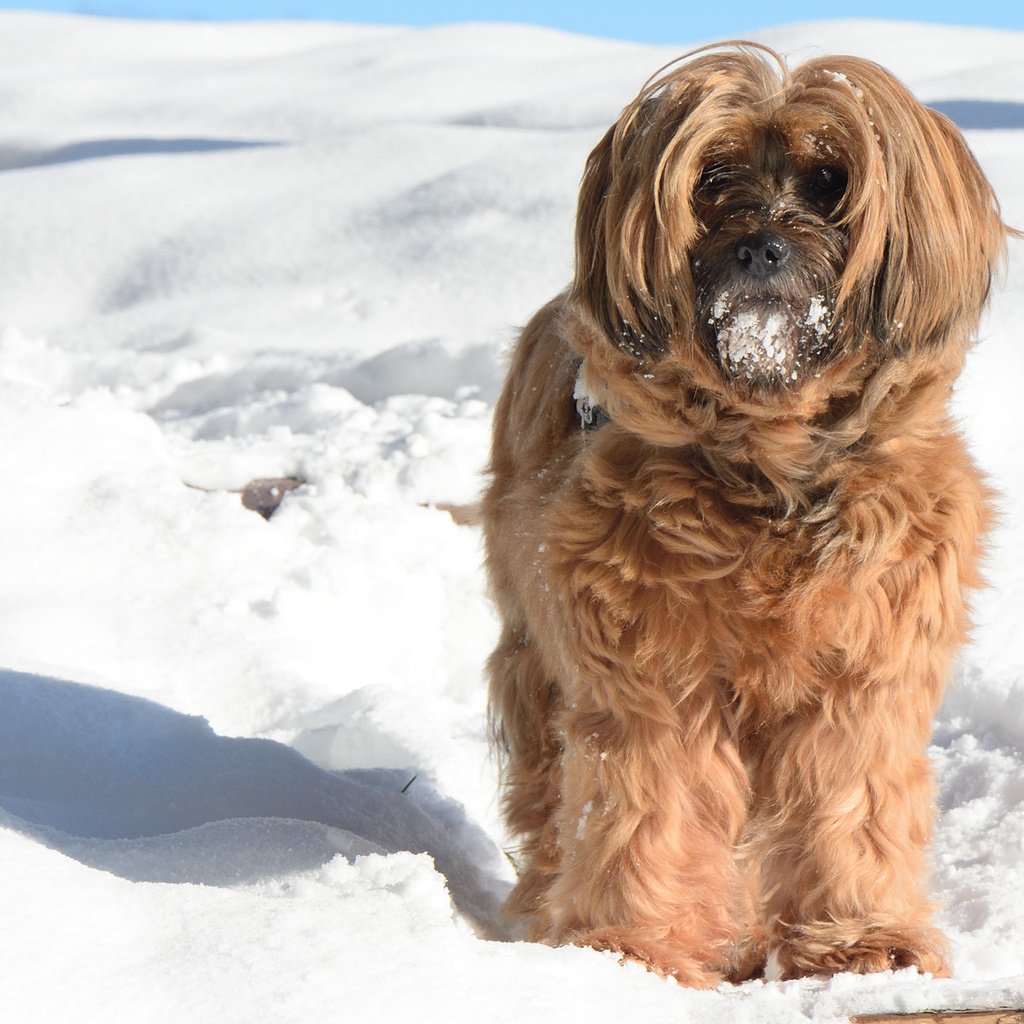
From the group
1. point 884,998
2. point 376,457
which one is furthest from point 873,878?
point 376,457

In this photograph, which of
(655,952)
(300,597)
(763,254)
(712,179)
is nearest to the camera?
(763,254)

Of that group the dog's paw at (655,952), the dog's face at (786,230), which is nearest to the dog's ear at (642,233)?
the dog's face at (786,230)

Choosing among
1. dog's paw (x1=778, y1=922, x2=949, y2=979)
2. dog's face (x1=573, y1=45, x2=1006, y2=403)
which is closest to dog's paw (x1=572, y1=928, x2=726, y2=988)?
dog's paw (x1=778, y1=922, x2=949, y2=979)

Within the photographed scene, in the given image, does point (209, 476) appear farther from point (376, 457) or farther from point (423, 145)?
point (423, 145)

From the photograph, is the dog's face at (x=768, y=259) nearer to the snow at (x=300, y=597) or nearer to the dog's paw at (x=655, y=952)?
the snow at (x=300, y=597)

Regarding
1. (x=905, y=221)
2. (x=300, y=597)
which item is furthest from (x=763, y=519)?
(x=300, y=597)

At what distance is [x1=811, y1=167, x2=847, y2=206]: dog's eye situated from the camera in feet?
8.56

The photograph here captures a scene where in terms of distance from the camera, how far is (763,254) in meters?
2.51

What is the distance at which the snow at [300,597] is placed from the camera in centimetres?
218

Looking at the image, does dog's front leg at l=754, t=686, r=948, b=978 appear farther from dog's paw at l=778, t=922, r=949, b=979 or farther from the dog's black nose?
the dog's black nose

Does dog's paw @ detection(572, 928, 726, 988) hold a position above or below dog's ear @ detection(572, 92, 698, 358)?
below

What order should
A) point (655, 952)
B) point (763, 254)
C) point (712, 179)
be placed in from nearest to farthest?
point (763, 254) → point (712, 179) → point (655, 952)

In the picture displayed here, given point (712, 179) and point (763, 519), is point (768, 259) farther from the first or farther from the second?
point (763, 519)

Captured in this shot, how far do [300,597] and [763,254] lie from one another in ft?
8.31
